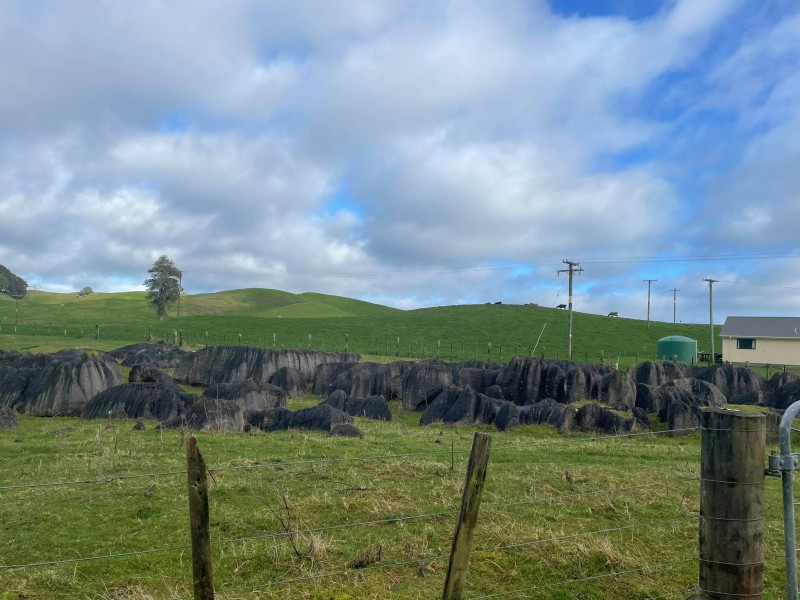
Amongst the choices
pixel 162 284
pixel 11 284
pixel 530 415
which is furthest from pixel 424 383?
pixel 11 284

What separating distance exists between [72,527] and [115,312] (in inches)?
4500

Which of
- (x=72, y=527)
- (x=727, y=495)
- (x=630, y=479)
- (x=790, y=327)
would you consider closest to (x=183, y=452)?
(x=72, y=527)

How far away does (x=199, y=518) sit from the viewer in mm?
4254

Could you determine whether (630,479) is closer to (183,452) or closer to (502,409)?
(183,452)

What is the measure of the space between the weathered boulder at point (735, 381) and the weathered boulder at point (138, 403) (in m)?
25.2

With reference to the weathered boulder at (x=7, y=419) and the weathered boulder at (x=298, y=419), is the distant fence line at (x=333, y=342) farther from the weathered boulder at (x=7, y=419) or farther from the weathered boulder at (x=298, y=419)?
the weathered boulder at (x=7, y=419)

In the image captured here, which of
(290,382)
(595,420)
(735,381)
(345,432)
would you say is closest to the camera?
(345,432)

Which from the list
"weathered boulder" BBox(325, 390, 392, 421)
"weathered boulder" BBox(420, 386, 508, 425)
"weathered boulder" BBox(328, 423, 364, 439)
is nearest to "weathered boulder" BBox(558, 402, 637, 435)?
"weathered boulder" BBox(420, 386, 508, 425)

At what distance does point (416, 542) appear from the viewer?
7664 millimetres

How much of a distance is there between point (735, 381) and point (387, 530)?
30501mm

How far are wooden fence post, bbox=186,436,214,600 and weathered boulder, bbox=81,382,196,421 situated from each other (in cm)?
1817

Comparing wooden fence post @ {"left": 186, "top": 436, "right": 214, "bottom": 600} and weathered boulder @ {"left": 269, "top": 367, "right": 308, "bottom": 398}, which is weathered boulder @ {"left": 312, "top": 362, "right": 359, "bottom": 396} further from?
wooden fence post @ {"left": 186, "top": 436, "right": 214, "bottom": 600}

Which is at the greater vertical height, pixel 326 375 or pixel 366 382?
pixel 326 375

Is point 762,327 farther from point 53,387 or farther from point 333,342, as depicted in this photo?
point 53,387
